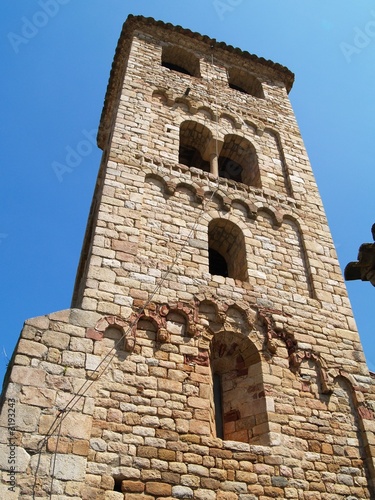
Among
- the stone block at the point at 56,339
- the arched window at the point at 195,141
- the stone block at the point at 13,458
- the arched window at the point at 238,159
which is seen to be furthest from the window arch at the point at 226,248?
the stone block at the point at 13,458

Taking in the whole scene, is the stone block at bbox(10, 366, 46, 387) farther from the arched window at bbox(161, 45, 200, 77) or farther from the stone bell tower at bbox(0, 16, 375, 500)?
the arched window at bbox(161, 45, 200, 77)

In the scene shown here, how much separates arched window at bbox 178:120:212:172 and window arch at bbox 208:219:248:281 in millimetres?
2694

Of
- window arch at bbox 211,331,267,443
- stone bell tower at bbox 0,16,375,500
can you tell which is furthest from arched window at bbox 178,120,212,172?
window arch at bbox 211,331,267,443

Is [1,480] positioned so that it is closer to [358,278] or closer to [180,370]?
[180,370]

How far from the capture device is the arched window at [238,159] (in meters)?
11.4

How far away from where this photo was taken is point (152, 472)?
536 cm

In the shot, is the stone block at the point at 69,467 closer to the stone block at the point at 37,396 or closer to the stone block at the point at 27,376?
the stone block at the point at 37,396

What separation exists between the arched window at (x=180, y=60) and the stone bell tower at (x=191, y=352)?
3.61 metres

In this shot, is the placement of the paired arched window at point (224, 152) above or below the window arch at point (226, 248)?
above

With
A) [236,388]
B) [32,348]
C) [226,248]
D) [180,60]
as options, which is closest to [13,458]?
[32,348]

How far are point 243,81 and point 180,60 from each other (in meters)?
2.06

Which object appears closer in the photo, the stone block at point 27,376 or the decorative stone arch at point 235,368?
the stone block at point 27,376

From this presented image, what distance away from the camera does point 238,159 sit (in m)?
11.9

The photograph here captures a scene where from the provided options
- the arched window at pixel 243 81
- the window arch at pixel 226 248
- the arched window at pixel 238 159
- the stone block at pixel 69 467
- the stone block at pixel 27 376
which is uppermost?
the arched window at pixel 243 81
